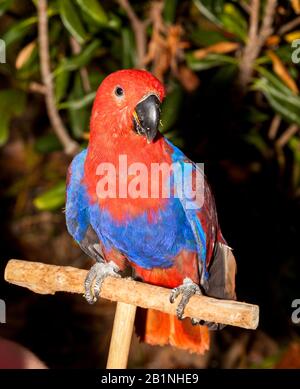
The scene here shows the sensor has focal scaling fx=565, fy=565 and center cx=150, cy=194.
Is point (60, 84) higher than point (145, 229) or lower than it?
higher

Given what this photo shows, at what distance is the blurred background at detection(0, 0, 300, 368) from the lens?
2.55 metres

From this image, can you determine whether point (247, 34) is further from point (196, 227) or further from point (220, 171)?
point (196, 227)

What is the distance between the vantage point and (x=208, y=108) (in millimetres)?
2674

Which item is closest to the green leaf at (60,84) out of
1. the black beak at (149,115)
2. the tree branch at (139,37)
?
the tree branch at (139,37)

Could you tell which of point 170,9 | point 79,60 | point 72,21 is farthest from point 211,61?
point 72,21

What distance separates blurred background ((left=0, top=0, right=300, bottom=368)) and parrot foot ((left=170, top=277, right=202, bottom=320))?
843 mm

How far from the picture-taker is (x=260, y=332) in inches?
149

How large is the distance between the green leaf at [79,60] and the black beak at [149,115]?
0.92 metres

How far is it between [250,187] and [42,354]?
178cm

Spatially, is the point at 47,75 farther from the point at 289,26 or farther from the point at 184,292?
the point at 184,292

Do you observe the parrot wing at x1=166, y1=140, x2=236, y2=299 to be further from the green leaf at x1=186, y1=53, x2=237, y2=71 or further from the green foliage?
the green leaf at x1=186, y1=53, x2=237, y2=71

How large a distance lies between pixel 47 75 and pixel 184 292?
125cm

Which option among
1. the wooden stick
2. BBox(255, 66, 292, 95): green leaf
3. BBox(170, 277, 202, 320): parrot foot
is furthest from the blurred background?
the wooden stick

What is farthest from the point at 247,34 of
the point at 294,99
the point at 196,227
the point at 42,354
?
the point at 42,354
